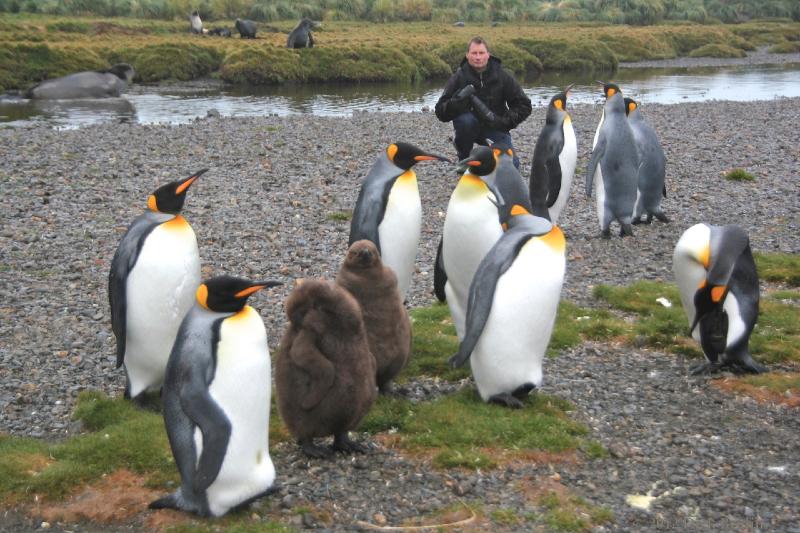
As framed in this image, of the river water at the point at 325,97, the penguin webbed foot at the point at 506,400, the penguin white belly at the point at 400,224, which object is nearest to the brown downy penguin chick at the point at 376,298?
the penguin webbed foot at the point at 506,400

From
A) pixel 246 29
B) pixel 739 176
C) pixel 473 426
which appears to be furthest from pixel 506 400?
pixel 246 29

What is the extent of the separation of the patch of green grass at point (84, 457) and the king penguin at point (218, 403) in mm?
546

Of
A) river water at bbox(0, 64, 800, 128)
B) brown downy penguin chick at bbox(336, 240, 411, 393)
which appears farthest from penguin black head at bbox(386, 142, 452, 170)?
river water at bbox(0, 64, 800, 128)

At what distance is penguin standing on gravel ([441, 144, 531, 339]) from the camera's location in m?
6.04

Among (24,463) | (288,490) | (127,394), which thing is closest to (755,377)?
(288,490)

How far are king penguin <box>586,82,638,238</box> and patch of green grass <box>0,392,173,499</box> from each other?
6.20 meters

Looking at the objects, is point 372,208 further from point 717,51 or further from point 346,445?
point 717,51

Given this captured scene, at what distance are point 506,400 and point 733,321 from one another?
1651 mm

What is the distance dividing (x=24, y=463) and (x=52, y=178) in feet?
28.2

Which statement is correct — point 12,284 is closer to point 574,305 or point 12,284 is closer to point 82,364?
point 82,364

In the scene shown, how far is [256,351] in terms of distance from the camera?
4113 millimetres

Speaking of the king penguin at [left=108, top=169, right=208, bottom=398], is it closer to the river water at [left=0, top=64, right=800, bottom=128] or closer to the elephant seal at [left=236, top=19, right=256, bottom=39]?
the river water at [left=0, top=64, right=800, bottom=128]

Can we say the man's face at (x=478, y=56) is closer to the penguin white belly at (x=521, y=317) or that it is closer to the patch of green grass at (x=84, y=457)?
the penguin white belly at (x=521, y=317)

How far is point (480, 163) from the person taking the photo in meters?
6.14
